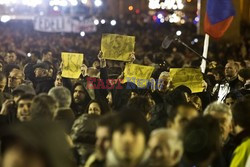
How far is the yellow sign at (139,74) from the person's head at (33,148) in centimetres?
641

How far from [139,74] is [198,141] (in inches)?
203

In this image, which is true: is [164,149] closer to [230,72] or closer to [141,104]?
[141,104]

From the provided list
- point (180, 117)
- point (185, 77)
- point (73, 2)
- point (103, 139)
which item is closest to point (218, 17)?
point (185, 77)

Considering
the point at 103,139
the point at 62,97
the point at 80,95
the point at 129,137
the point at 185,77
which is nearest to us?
the point at 129,137

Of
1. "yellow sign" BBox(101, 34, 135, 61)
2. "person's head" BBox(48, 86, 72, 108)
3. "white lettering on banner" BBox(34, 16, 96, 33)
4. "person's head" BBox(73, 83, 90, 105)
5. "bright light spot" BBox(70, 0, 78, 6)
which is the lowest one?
"person's head" BBox(73, 83, 90, 105)

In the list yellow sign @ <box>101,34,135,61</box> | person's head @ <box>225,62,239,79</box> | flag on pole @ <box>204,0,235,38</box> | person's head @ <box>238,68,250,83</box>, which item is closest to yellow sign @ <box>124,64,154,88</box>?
yellow sign @ <box>101,34,135,61</box>

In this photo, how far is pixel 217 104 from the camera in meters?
6.22

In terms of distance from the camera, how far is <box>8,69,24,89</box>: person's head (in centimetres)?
970

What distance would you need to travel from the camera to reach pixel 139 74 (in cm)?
992

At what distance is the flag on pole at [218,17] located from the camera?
40.2 ft

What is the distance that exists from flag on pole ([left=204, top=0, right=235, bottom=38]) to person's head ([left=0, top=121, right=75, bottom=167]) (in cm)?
894

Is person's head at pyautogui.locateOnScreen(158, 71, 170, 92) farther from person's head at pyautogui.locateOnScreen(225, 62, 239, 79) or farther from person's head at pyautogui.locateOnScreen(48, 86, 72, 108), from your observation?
person's head at pyautogui.locateOnScreen(48, 86, 72, 108)

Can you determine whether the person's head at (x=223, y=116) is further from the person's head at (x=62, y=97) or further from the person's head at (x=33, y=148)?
the person's head at (x=33, y=148)

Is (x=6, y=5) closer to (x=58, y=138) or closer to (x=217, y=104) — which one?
(x=217, y=104)
